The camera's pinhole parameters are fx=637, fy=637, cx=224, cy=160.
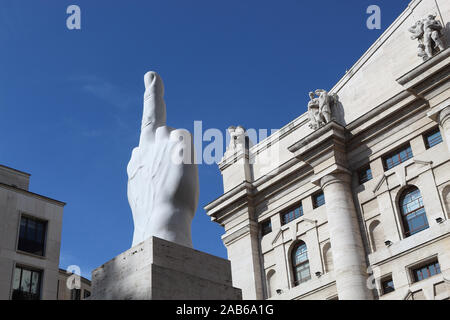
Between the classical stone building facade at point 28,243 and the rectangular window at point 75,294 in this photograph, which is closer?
the classical stone building facade at point 28,243

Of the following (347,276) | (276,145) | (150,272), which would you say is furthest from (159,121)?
(276,145)

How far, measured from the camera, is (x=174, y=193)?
44.4ft

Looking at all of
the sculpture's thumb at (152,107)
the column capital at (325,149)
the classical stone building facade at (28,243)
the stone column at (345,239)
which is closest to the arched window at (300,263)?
the stone column at (345,239)

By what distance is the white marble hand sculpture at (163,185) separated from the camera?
44.1 feet

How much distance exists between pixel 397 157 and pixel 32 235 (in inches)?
818

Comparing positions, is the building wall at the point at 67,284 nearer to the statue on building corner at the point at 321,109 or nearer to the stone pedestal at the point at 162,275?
the statue on building corner at the point at 321,109

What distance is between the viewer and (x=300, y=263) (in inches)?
1435

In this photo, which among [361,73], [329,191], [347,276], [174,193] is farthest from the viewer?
[361,73]

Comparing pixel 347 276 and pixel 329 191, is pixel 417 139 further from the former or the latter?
pixel 347 276

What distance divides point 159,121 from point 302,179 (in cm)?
2358

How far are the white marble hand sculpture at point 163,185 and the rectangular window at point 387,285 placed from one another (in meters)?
20.1

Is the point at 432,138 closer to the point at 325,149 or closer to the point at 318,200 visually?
the point at 325,149

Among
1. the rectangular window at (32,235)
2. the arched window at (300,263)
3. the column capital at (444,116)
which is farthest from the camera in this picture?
the arched window at (300,263)

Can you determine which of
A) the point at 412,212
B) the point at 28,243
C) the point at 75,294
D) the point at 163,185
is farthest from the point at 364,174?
the point at 163,185
